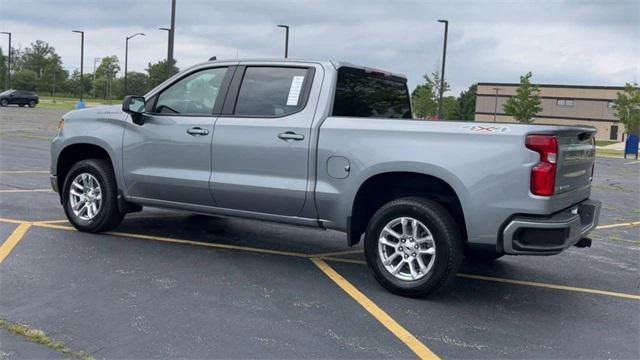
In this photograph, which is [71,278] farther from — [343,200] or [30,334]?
[343,200]

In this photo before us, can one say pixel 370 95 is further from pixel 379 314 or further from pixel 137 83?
pixel 137 83

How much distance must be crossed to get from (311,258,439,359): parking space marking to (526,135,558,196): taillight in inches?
54.8

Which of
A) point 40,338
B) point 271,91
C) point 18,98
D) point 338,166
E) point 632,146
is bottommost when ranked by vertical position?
point 40,338

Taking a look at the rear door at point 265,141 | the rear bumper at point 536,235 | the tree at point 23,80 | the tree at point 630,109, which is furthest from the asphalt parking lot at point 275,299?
the tree at point 23,80

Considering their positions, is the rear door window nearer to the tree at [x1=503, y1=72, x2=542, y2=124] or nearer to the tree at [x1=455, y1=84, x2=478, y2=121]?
the tree at [x1=503, y1=72, x2=542, y2=124]

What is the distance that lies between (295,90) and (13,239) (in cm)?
321

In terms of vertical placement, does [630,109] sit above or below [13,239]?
above

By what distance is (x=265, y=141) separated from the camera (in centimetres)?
568

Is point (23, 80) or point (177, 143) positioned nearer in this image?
point (177, 143)

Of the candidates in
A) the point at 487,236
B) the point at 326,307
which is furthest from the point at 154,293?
the point at 487,236

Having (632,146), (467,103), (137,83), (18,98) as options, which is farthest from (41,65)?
(632,146)

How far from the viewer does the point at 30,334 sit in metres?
3.92

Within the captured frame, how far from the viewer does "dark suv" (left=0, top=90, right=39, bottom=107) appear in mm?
50438

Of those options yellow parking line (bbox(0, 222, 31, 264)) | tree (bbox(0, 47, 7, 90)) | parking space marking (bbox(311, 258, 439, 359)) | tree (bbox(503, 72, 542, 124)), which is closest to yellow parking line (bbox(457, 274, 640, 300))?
parking space marking (bbox(311, 258, 439, 359))
